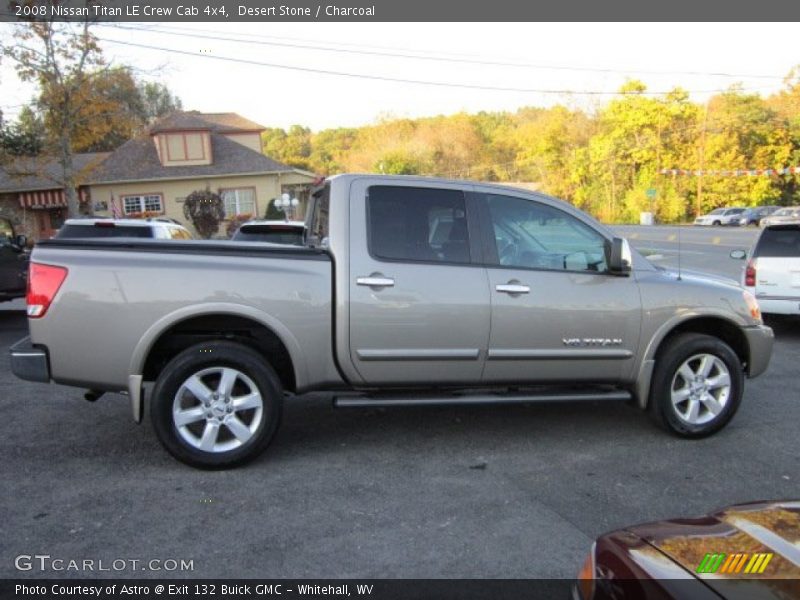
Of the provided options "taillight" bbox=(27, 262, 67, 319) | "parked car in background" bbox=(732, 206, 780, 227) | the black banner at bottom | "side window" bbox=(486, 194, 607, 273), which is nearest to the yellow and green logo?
the black banner at bottom

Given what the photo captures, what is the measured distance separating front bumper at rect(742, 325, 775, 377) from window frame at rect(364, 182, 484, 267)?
2.23 metres

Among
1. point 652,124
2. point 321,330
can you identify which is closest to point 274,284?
point 321,330

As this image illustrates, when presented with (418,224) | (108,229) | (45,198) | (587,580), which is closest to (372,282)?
(418,224)

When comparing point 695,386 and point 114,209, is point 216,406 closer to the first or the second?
point 695,386

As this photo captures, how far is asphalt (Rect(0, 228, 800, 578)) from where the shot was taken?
3410 millimetres

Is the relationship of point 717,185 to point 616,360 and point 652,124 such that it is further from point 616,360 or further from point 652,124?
point 616,360

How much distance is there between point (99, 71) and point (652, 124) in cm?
4945

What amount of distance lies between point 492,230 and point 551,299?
2.12ft

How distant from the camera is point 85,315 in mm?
4281

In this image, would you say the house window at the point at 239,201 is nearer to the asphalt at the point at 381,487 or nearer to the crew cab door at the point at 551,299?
the asphalt at the point at 381,487

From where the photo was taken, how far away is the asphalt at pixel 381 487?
341 cm

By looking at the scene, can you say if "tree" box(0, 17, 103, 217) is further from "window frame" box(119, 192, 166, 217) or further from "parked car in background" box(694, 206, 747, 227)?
"parked car in background" box(694, 206, 747, 227)

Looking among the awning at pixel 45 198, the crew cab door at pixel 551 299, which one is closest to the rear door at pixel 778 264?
the crew cab door at pixel 551 299
